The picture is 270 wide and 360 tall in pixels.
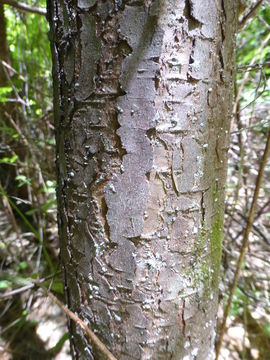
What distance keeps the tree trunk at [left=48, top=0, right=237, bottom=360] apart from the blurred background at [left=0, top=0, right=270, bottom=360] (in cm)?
72

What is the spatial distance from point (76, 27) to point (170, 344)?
1.84 ft

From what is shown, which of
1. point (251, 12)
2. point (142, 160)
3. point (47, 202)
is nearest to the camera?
point (142, 160)

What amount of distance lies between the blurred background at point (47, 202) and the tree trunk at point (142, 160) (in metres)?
0.72

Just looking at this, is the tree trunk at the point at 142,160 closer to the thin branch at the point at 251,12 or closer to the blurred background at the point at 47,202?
the thin branch at the point at 251,12

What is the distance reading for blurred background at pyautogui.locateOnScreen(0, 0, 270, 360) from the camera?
4.19 feet

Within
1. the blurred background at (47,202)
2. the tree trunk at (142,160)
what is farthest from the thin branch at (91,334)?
the blurred background at (47,202)

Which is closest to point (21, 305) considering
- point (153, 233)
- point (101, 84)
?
point (153, 233)

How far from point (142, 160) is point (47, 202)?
1.35m

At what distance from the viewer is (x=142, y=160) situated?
0.46m

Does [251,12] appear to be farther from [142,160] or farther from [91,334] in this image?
[91,334]

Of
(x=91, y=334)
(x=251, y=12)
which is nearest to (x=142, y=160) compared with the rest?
(x=91, y=334)

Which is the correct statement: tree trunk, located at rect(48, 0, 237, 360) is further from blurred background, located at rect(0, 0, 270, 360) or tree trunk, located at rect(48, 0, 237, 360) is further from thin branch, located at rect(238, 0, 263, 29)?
blurred background, located at rect(0, 0, 270, 360)

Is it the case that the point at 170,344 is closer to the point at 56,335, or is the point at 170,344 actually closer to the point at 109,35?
the point at 109,35

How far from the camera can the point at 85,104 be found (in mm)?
474
